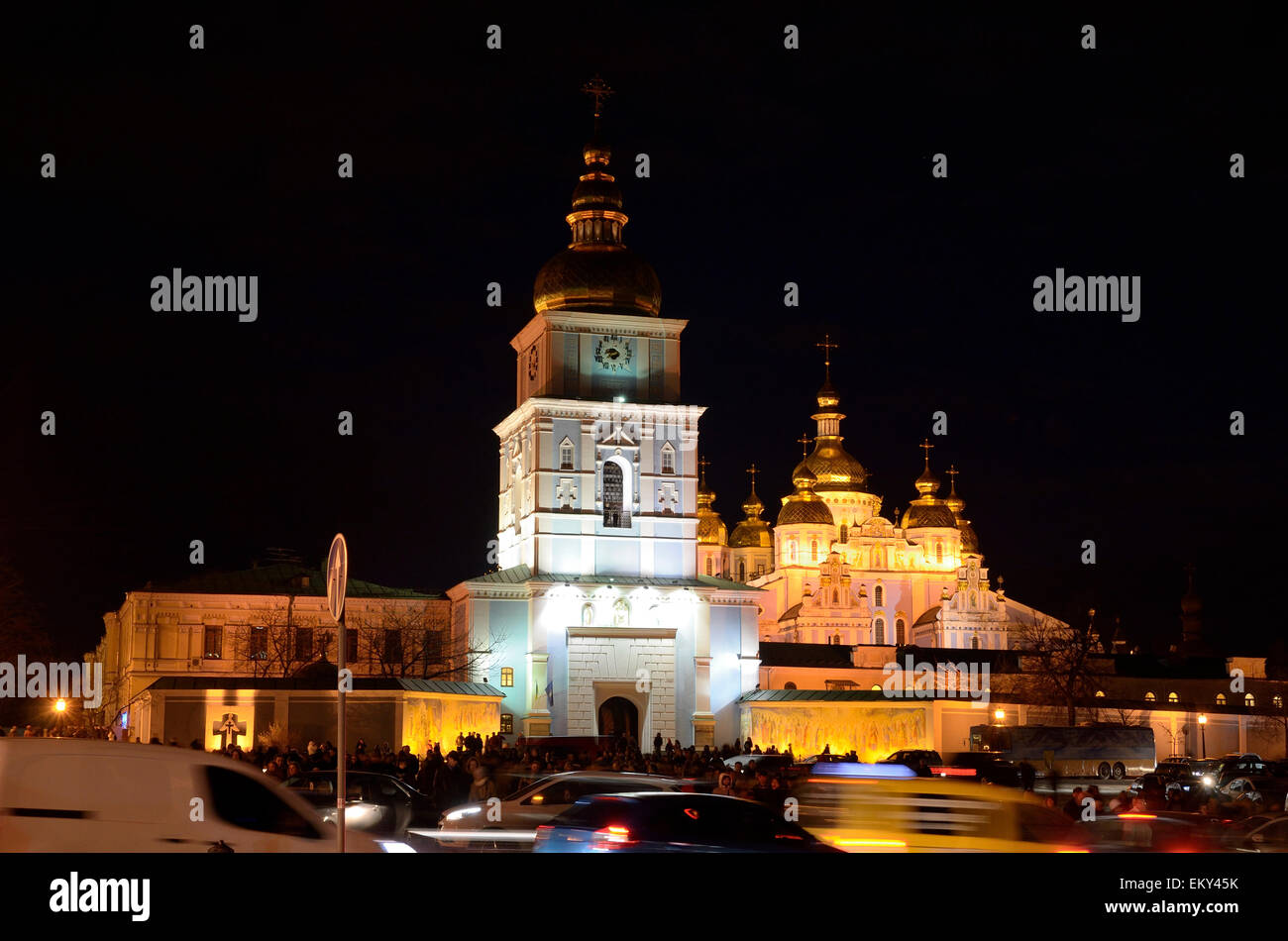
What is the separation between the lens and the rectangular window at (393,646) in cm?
6556

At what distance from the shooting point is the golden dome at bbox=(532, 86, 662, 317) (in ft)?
201

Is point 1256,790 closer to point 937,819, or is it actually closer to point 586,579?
point 937,819

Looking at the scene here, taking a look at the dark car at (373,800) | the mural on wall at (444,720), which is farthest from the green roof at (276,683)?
the dark car at (373,800)

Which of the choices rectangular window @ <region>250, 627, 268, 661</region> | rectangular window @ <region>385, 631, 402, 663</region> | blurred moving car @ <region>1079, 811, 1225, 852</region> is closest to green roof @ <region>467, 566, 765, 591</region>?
rectangular window @ <region>385, 631, 402, 663</region>

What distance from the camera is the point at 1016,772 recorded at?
35.1 meters

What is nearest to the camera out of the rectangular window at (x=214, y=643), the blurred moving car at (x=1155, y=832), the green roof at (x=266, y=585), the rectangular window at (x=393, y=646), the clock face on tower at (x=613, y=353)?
the blurred moving car at (x=1155, y=832)

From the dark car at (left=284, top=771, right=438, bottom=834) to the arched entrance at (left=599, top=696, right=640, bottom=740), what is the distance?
34.4 meters

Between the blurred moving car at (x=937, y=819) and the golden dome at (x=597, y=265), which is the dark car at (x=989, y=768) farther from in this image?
the golden dome at (x=597, y=265)

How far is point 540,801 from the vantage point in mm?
21703

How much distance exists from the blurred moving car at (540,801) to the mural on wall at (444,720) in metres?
27.5

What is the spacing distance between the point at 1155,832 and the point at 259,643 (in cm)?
5294

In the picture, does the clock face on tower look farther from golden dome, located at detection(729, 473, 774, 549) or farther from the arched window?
golden dome, located at detection(729, 473, 774, 549)
